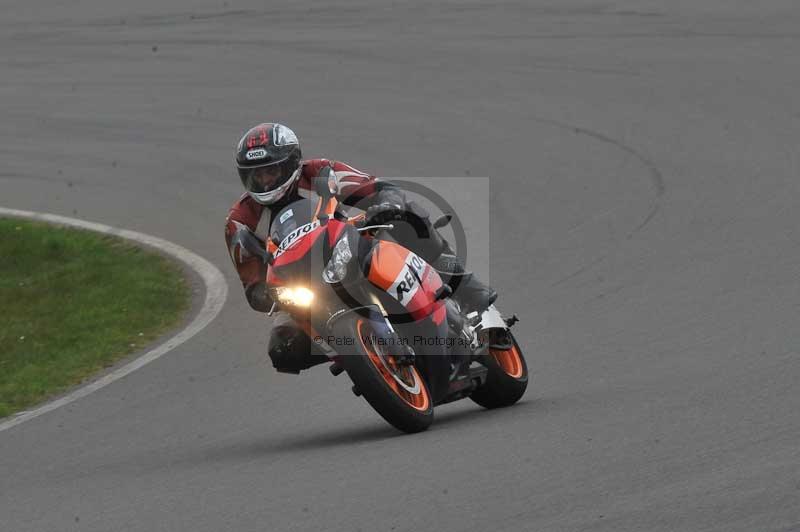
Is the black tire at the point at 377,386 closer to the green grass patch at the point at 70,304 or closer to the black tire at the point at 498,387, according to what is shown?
the black tire at the point at 498,387

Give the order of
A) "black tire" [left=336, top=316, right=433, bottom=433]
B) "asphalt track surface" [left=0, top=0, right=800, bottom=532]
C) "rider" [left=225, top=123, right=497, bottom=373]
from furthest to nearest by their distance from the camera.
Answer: "rider" [left=225, top=123, right=497, bottom=373] < "black tire" [left=336, top=316, right=433, bottom=433] < "asphalt track surface" [left=0, top=0, right=800, bottom=532]

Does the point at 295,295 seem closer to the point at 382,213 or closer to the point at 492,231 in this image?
the point at 382,213

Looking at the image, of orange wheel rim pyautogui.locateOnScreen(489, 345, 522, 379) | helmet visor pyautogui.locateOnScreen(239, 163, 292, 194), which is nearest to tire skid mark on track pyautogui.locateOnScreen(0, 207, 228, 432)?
helmet visor pyautogui.locateOnScreen(239, 163, 292, 194)

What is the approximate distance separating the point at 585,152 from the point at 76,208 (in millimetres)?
5286

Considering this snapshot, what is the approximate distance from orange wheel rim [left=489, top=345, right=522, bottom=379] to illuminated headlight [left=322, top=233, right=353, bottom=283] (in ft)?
4.44

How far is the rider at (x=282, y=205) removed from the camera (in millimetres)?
7543

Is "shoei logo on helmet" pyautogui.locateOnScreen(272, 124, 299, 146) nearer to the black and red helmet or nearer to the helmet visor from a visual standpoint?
the black and red helmet

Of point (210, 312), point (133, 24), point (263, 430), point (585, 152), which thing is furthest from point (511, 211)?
point (133, 24)

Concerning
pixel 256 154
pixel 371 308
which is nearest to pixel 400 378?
pixel 371 308

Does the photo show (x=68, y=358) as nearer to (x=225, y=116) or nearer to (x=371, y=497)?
(x=371, y=497)

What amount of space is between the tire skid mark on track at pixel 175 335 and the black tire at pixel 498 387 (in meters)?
2.88

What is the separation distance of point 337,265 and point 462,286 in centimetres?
123

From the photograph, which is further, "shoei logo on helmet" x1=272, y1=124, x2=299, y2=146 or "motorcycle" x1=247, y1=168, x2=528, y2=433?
"shoei logo on helmet" x1=272, y1=124, x2=299, y2=146

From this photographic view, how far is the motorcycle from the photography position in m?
7.11
